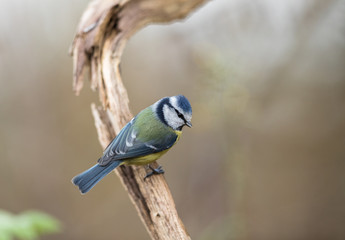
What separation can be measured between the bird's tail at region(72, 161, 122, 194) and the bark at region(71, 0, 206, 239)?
0.08 metres

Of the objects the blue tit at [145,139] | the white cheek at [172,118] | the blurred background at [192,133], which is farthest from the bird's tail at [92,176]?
the blurred background at [192,133]

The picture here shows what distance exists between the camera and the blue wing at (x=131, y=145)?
1.46 meters

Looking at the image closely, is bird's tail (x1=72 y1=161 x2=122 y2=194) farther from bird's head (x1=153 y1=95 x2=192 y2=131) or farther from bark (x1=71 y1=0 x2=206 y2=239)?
bird's head (x1=153 y1=95 x2=192 y2=131)

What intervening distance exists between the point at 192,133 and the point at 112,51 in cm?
110

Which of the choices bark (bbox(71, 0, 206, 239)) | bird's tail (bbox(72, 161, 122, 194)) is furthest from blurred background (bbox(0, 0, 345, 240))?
bird's tail (bbox(72, 161, 122, 194))

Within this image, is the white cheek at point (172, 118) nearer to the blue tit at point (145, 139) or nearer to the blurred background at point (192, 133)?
the blue tit at point (145, 139)

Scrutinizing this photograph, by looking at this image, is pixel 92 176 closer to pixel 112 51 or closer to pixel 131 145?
pixel 131 145

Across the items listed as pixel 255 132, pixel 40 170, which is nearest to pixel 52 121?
pixel 40 170

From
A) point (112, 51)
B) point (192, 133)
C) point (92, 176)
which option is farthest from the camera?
point (192, 133)

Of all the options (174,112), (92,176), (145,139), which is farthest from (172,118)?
(92,176)

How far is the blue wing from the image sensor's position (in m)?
1.46

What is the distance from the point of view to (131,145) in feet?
4.88

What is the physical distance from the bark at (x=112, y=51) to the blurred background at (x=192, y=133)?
76 cm

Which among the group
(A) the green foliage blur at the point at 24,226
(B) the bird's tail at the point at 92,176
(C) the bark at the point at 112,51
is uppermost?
(C) the bark at the point at 112,51
